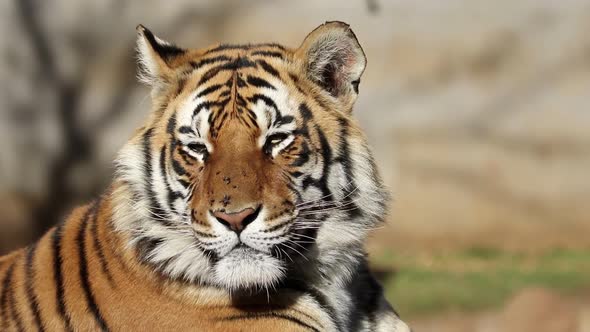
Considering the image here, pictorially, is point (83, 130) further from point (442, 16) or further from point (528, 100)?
point (528, 100)

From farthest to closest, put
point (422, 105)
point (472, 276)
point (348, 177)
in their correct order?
point (422, 105)
point (472, 276)
point (348, 177)

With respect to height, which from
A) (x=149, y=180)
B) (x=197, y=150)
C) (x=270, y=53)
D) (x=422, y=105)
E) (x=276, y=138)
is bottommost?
(x=149, y=180)

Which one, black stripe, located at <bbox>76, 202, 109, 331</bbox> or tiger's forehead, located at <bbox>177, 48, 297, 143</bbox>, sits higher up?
tiger's forehead, located at <bbox>177, 48, 297, 143</bbox>

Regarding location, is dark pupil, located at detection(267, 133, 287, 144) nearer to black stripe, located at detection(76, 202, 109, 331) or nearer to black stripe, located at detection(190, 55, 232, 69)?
black stripe, located at detection(190, 55, 232, 69)

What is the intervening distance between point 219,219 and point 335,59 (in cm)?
68

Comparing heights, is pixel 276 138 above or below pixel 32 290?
above

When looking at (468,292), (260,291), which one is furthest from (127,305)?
(468,292)

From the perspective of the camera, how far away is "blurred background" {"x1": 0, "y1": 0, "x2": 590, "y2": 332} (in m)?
7.07

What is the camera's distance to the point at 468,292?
5.94m

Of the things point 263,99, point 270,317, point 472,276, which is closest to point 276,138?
point 263,99

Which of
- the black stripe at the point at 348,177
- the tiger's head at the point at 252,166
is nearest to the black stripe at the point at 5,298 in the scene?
the tiger's head at the point at 252,166

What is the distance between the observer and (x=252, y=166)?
9.11 ft

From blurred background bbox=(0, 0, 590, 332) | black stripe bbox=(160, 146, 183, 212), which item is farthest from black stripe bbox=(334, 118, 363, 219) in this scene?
blurred background bbox=(0, 0, 590, 332)

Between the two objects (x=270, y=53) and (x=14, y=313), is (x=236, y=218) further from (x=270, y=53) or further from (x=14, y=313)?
(x=14, y=313)
